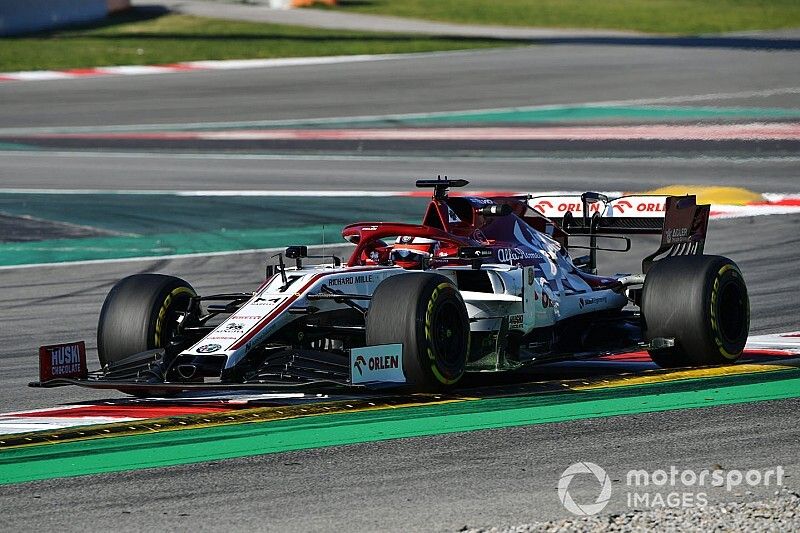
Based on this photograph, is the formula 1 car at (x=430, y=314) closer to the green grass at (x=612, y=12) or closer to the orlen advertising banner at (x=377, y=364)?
the orlen advertising banner at (x=377, y=364)

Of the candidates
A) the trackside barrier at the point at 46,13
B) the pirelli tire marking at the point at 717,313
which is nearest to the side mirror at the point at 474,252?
the pirelli tire marking at the point at 717,313

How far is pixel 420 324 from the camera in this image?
874cm

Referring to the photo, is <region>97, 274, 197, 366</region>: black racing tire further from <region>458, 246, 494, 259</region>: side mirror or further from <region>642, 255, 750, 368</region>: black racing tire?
<region>642, 255, 750, 368</region>: black racing tire

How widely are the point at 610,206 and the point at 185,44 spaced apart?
2850 cm

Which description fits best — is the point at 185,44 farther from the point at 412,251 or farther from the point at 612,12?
the point at 412,251

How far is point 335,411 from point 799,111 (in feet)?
61.9

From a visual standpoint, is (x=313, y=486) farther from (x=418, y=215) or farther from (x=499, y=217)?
(x=418, y=215)

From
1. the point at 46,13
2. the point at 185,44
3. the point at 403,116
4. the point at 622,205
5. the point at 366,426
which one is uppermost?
the point at 46,13

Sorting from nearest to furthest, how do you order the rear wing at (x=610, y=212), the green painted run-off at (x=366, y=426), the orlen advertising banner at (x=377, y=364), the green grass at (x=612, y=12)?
1. the green painted run-off at (x=366, y=426)
2. the orlen advertising banner at (x=377, y=364)
3. the rear wing at (x=610, y=212)
4. the green grass at (x=612, y=12)

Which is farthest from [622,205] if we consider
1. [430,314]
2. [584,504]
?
[584,504]

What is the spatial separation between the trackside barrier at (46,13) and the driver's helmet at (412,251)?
1298 inches

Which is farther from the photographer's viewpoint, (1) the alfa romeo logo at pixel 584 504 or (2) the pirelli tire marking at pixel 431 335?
(2) the pirelli tire marking at pixel 431 335

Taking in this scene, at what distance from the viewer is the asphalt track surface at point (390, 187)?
265 inches

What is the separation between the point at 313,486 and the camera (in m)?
7.03
